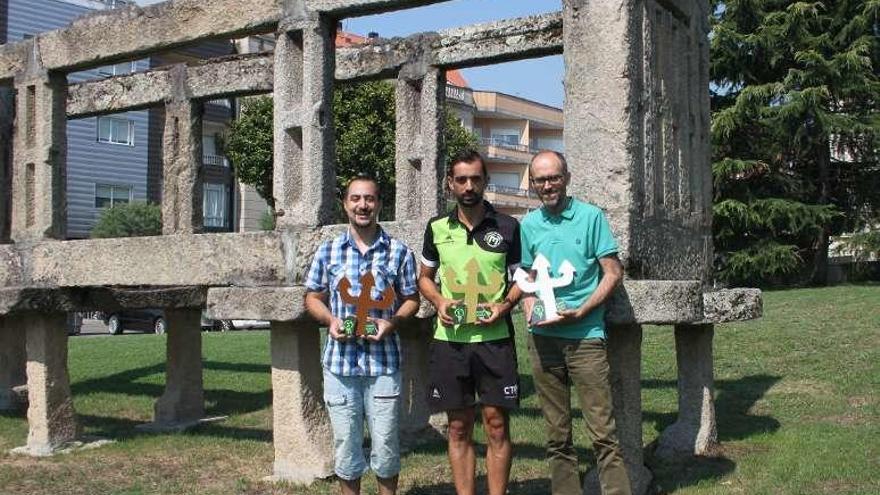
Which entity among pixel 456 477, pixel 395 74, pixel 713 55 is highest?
pixel 713 55

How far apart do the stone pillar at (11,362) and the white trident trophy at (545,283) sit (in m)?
9.01

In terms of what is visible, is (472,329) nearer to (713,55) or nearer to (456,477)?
(456,477)

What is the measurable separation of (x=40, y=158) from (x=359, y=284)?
4925 millimetres

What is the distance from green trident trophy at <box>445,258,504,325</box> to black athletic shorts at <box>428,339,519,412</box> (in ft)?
0.55

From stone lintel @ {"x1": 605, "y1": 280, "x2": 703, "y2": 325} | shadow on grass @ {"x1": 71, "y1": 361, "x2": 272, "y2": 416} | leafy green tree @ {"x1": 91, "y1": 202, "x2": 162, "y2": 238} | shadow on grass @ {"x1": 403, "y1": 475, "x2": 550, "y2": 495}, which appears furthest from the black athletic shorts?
leafy green tree @ {"x1": 91, "y1": 202, "x2": 162, "y2": 238}

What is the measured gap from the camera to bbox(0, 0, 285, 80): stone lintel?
7559mm

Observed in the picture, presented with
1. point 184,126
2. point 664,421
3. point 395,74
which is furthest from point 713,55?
point 664,421

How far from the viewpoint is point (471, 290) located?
17.4ft

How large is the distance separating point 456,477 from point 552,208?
5.10ft

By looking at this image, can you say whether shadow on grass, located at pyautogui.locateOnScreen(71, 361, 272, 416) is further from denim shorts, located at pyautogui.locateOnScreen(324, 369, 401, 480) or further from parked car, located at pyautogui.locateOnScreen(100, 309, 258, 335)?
parked car, located at pyautogui.locateOnScreen(100, 309, 258, 335)

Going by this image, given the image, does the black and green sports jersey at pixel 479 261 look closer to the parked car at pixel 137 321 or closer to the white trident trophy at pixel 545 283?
the white trident trophy at pixel 545 283

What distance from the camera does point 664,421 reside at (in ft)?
29.3

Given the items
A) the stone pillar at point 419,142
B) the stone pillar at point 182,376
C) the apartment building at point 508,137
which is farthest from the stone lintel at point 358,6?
the apartment building at point 508,137

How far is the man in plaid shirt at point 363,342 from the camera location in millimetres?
5527
